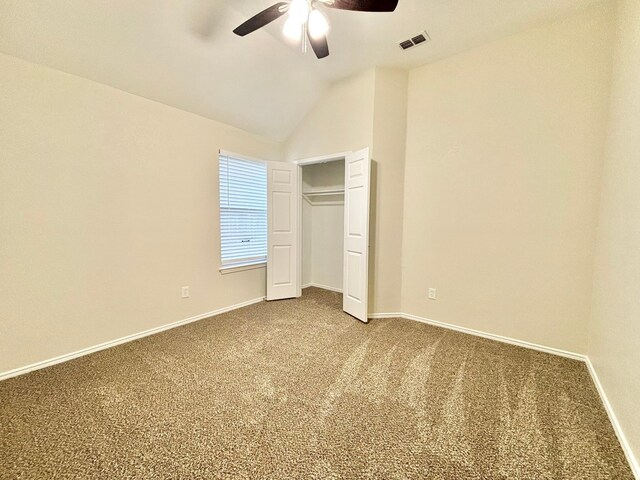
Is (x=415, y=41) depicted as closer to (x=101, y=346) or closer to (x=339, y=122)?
(x=339, y=122)

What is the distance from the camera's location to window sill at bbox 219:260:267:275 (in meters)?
3.51

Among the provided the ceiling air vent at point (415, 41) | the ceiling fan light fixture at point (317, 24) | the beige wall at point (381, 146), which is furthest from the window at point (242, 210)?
the ceiling air vent at point (415, 41)

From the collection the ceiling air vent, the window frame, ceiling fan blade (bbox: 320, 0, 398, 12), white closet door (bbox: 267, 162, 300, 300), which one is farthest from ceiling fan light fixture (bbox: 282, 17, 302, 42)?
white closet door (bbox: 267, 162, 300, 300)

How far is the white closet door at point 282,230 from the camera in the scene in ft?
12.8

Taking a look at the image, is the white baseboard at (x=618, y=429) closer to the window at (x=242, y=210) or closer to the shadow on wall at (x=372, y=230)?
the shadow on wall at (x=372, y=230)

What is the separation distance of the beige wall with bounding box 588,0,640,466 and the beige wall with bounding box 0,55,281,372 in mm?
3741

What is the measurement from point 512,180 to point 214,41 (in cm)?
329

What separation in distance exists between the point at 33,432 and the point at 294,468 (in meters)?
1.54

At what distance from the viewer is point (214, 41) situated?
99.0 inches

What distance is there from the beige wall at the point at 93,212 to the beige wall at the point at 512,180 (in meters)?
2.75

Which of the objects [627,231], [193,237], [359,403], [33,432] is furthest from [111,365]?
[627,231]

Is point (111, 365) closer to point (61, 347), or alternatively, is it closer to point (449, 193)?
point (61, 347)

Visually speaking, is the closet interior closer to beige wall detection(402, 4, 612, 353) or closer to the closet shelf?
the closet shelf

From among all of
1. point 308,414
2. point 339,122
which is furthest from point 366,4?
point 308,414
